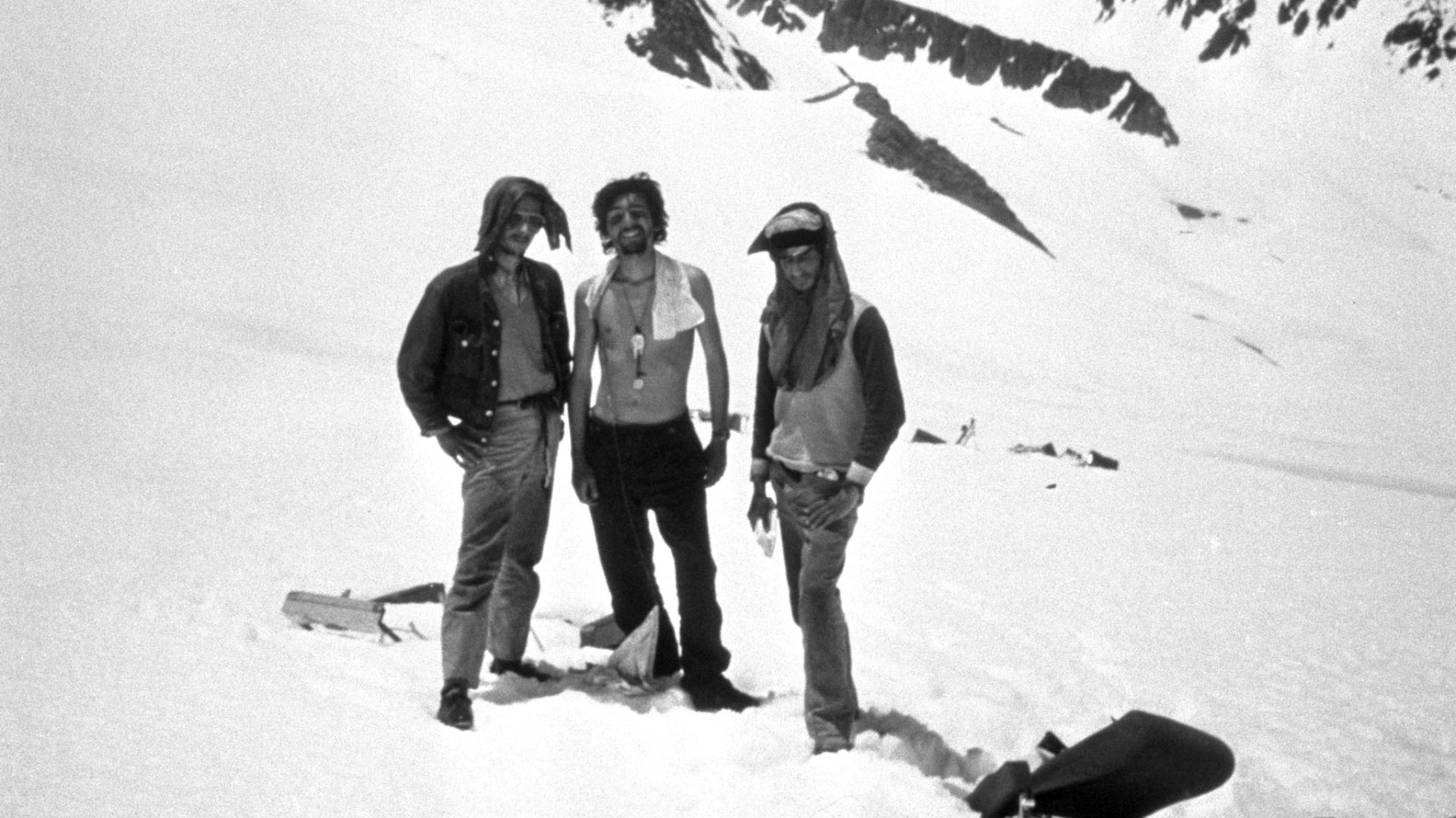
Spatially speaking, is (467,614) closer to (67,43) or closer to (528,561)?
(528,561)

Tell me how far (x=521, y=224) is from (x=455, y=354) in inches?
18.4

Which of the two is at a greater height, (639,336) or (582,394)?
(639,336)

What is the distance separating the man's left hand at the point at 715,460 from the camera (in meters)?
4.85

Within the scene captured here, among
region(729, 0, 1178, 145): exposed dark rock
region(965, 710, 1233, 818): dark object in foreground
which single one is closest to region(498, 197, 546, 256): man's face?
region(965, 710, 1233, 818): dark object in foreground

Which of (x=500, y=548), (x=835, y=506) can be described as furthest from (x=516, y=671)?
(x=835, y=506)

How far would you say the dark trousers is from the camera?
484 centimetres

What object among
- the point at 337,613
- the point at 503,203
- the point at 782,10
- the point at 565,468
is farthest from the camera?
the point at 782,10

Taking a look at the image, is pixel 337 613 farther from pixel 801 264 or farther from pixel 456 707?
pixel 801 264

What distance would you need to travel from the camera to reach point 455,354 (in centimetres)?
457

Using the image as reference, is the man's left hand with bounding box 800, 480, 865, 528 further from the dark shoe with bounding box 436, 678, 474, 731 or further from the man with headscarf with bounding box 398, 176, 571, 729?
the dark shoe with bounding box 436, 678, 474, 731

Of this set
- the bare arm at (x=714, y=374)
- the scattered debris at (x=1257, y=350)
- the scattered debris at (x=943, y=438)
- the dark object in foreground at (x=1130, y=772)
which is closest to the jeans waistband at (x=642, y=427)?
the bare arm at (x=714, y=374)

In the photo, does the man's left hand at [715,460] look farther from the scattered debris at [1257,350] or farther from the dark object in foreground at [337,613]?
the scattered debris at [1257,350]

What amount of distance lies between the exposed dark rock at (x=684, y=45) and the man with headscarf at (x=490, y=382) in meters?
41.1

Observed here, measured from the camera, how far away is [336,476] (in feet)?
30.5
